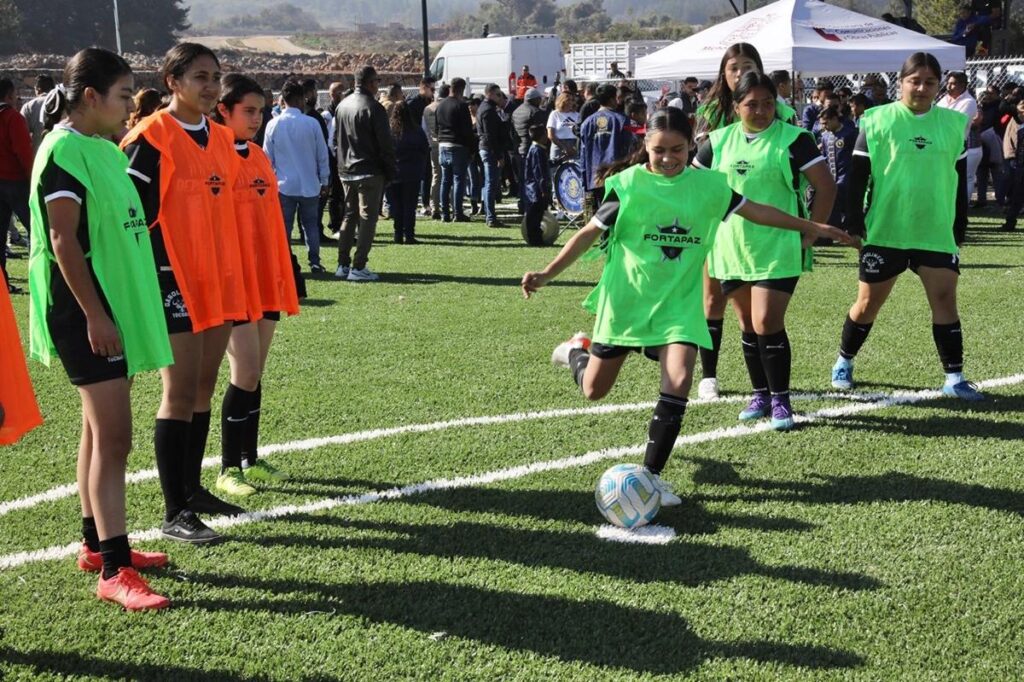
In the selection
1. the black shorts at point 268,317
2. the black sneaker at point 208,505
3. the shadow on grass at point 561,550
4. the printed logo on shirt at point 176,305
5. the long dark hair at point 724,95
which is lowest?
the shadow on grass at point 561,550

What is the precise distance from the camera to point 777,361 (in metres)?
6.52

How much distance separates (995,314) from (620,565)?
6406 millimetres

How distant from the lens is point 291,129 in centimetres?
1234

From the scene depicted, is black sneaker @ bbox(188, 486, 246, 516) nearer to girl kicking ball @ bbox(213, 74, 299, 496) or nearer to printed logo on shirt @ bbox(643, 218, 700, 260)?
girl kicking ball @ bbox(213, 74, 299, 496)

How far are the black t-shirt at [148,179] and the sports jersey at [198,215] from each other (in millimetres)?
17

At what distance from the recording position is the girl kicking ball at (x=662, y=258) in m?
5.22

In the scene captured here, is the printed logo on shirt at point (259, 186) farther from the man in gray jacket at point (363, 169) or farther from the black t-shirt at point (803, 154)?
the man in gray jacket at point (363, 169)

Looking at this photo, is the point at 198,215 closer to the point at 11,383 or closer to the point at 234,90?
the point at 234,90

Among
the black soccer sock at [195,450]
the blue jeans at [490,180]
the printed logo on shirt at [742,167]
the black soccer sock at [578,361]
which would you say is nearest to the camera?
the black soccer sock at [195,450]

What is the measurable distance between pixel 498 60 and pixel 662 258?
107ft

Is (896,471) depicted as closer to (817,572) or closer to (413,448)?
(817,572)

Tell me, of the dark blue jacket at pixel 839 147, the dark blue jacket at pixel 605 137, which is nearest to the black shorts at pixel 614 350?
the dark blue jacket at pixel 605 137

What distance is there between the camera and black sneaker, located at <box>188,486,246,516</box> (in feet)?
17.3

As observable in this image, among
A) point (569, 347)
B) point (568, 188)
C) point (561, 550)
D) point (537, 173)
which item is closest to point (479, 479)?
point (561, 550)
